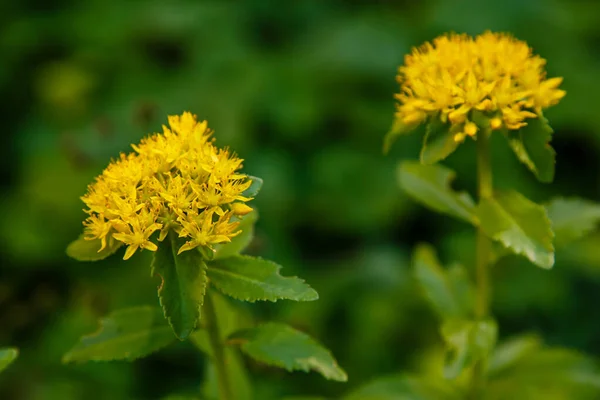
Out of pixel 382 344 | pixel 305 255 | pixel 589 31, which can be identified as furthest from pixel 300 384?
pixel 589 31

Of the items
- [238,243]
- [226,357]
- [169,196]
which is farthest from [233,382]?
[169,196]

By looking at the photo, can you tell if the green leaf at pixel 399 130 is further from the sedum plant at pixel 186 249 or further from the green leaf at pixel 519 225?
the sedum plant at pixel 186 249

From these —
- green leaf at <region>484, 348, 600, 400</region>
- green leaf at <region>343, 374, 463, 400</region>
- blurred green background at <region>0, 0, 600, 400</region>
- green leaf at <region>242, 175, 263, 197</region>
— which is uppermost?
blurred green background at <region>0, 0, 600, 400</region>

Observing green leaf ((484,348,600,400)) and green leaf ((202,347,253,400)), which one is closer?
green leaf ((202,347,253,400))

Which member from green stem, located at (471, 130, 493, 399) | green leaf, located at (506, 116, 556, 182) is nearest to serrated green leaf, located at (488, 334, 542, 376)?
green stem, located at (471, 130, 493, 399)

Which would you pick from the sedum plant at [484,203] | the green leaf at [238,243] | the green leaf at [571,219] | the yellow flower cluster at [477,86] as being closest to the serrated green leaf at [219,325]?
the green leaf at [238,243]

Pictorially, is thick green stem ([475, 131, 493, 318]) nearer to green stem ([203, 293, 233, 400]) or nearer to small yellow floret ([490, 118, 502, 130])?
small yellow floret ([490, 118, 502, 130])
